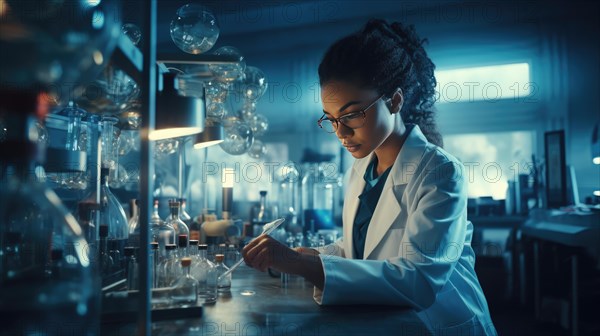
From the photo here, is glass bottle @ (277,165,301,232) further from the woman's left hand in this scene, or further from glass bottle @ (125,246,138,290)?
glass bottle @ (125,246,138,290)

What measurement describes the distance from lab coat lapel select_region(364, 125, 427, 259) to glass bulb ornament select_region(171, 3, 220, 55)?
3.53 ft

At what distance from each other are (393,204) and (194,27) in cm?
122

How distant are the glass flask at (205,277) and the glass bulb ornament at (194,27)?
42.8 inches

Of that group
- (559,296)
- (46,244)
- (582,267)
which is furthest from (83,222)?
(559,296)

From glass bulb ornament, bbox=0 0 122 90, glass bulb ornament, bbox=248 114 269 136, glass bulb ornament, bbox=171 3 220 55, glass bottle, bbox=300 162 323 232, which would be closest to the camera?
glass bulb ornament, bbox=0 0 122 90

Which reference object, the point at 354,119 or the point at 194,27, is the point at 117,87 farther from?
the point at 194,27

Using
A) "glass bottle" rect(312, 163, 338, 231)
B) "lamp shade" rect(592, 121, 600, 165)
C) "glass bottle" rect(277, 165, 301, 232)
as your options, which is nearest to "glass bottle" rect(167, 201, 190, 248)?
"glass bottle" rect(277, 165, 301, 232)

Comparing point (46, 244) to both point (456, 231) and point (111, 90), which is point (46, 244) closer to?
point (111, 90)

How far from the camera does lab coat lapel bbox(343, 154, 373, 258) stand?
177cm

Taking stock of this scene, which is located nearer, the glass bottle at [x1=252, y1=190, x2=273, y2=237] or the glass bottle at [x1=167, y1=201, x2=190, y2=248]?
the glass bottle at [x1=167, y1=201, x2=190, y2=248]

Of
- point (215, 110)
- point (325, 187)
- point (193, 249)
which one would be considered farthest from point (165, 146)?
point (325, 187)

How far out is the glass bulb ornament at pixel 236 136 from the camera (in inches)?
100

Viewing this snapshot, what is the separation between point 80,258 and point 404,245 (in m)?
0.84

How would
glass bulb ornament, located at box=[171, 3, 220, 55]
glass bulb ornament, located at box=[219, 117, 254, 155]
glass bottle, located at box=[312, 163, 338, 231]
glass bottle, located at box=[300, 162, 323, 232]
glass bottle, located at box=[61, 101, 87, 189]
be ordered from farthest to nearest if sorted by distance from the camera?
glass bottle, located at box=[312, 163, 338, 231], glass bottle, located at box=[300, 162, 323, 232], glass bulb ornament, located at box=[219, 117, 254, 155], glass bulb ornament, located at box=[171, 3, 220, 55], glass bottle, located at box=[61, 101, 87, 189]
